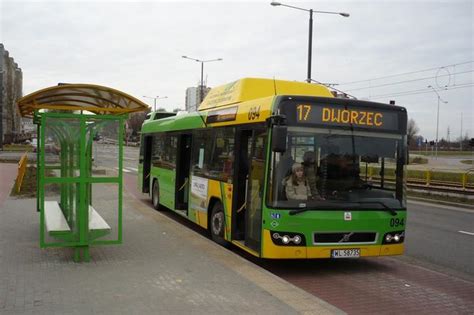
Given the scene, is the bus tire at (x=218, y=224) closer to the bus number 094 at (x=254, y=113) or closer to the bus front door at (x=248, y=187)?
the bus front door at (x=248, y=187)

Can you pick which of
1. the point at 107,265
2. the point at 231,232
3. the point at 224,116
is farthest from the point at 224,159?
the point at 107,265

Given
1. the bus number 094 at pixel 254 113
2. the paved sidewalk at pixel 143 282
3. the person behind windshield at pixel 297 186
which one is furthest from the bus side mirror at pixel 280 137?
the paved sidewalk at pixel 143 282

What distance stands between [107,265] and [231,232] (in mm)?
2396

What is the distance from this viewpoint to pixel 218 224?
9.59 m

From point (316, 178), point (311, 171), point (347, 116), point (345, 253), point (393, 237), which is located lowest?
point (345, 253)

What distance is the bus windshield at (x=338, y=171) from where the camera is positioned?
7535 mm

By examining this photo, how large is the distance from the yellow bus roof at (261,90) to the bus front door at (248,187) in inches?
44.1

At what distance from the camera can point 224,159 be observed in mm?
9469

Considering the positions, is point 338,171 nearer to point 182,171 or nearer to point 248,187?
point 248,187

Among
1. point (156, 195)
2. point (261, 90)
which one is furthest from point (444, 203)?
point (261, 90)

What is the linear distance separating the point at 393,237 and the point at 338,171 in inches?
53.2

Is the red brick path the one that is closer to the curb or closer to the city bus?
the city bus

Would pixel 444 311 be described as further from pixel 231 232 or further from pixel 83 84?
pixel 83 84

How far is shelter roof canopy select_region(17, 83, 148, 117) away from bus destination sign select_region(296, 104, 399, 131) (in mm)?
2310
